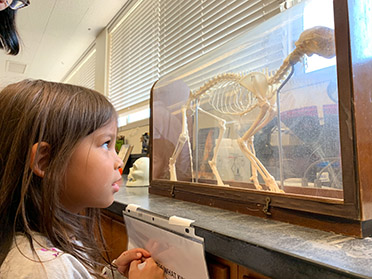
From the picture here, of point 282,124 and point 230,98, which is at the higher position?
point 230,98

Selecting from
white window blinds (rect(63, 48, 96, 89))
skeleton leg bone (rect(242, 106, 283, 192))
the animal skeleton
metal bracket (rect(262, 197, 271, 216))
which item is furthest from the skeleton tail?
white window blinds (rect(63, 48, 96, 89))

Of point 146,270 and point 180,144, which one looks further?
point 180,144

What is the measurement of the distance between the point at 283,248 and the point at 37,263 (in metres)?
0.38

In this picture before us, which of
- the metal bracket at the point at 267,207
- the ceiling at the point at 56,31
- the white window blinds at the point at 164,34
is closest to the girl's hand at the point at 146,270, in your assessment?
the metal bracket at the point at 267,207

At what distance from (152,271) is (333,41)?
0.62m

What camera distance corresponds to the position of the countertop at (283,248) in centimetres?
36

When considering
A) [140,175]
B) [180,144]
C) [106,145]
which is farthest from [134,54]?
[106,145]

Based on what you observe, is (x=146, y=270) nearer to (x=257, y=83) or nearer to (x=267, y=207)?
(x=267, y=207)

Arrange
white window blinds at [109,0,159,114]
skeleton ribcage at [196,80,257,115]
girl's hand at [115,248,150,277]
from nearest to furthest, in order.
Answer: girl's hand at [115,248,150,277] → skeleton ribcage at [196,80,257,115] → white window blinds at [109,0,159,114]

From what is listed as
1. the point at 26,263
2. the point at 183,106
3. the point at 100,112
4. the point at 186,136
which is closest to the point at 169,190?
the point at 186,136

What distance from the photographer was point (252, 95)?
0.83 m

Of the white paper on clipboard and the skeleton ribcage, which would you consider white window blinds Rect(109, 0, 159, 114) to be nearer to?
the skeleton ribcage

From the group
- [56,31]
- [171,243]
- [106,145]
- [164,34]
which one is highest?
[56,31]

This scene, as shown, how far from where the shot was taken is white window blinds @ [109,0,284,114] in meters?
1.37
